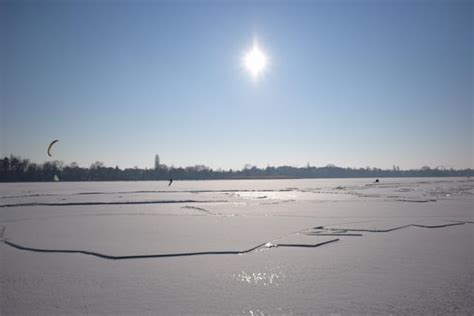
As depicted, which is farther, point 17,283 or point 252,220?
point 252,220

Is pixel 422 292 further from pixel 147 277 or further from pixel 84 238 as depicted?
pixel 84 238

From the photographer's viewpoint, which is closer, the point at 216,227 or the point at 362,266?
the point at 362,266

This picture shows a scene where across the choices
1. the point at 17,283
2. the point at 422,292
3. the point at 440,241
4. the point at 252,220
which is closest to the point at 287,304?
the point at 422,292

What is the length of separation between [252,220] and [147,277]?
18.4 feet

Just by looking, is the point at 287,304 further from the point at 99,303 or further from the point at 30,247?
the point at 30,247

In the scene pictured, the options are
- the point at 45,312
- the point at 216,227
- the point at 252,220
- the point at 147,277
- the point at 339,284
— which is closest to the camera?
the point at 45,312

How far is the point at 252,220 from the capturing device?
955 centimetres

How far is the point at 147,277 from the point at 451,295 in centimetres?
330

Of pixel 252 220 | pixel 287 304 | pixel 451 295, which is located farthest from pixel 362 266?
pixel 252 220

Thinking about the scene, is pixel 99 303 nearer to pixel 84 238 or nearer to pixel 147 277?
pixel 147 277

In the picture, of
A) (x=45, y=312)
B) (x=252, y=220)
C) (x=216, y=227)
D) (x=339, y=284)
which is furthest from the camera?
(x=252, y=220)

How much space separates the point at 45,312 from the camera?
10.2 feet

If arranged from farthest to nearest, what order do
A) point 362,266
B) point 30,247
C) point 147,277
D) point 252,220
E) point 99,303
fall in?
point 252,220 → point 30,247 → point 362,266 → point 147,277 → point 99,303

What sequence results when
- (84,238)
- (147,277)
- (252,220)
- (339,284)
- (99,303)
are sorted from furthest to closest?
1. (252,220)
2. (84,238)
3. (147,277)
4. (339,284)
5. (99,303)
